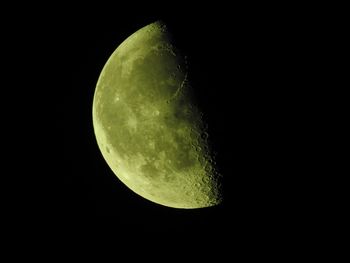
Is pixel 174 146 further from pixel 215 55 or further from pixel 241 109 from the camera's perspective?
pixel 215 55

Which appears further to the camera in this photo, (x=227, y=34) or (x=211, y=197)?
(x=211, y=197)

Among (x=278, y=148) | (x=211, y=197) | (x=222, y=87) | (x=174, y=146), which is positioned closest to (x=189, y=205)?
(x=211, y=197)

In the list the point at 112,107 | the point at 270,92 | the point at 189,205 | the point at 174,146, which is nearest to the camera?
the point at 270,92

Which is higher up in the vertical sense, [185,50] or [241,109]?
[185,50]

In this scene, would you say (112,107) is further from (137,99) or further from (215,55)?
(215,55)

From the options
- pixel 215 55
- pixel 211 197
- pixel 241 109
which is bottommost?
pixel 211 197

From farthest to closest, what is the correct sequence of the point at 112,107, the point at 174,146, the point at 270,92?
the point at 112,107
the point at 174,146
the point at 270,92
